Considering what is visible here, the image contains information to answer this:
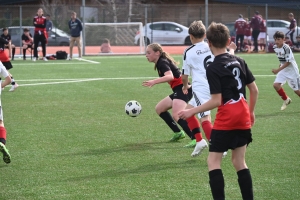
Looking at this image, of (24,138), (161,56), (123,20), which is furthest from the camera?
(123,20)

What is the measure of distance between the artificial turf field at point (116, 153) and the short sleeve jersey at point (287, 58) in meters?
0.73

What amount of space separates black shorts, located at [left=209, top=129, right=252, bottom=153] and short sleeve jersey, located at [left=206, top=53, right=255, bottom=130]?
44 mm

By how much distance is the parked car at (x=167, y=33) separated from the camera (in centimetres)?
3512

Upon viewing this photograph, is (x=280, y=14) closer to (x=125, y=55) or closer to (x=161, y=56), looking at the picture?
(x=125, y=55)

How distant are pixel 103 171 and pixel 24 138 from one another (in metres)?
2.61

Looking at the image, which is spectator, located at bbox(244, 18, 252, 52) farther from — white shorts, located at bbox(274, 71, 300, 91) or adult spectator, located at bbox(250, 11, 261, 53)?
white shorts, located at bbox(274, 71, 300, 91)

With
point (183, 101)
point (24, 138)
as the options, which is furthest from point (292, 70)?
point (24, 138)

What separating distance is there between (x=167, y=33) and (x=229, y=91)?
32044mm

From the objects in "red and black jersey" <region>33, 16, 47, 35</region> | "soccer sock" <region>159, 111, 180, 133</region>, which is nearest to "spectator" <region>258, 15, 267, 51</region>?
"red and black jersey" <region>33, 16, 47, 35</region>

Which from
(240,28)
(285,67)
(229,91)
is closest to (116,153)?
(229,91)

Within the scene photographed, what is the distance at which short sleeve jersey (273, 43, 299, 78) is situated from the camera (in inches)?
489

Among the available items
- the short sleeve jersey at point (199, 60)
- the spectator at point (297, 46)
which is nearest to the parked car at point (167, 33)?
the spectator at point (297, 46)

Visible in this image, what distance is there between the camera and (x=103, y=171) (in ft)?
23.8

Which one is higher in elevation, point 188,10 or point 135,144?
point 188,10
